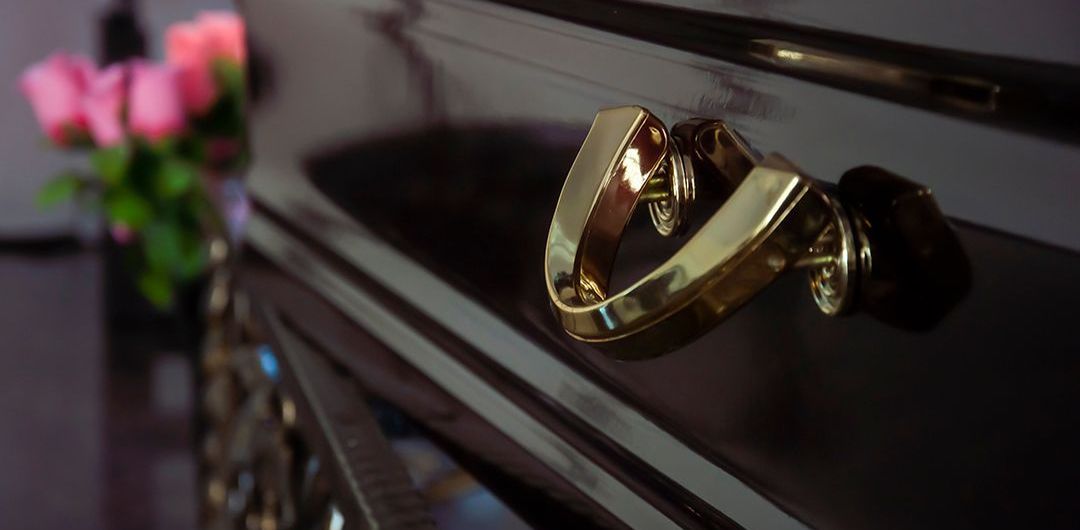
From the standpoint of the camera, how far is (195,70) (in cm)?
84

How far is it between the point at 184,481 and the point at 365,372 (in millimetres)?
890

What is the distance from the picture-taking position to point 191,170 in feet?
2.93

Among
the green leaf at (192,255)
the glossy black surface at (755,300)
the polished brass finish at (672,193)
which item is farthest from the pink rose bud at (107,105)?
the polished brass finish at (672,193)

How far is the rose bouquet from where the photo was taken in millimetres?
845

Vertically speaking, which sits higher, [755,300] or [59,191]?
[755,300]

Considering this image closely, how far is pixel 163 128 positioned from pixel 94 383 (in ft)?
1.98

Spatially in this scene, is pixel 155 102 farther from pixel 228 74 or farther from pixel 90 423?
pixel 90 423

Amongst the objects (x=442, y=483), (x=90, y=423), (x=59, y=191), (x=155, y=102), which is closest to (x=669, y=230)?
(x=442, y=483)

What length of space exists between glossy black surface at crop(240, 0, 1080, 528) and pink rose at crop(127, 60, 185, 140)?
519 millimetres

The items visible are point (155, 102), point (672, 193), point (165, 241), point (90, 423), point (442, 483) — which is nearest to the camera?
point (672, 193)

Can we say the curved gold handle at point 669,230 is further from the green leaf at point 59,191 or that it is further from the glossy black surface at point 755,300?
the green leaf at point 59,191

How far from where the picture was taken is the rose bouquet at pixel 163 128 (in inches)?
33.3

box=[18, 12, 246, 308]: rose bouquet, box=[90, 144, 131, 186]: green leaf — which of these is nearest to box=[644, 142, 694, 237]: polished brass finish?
box=[18, 12, 246, 308]: rose bouquet

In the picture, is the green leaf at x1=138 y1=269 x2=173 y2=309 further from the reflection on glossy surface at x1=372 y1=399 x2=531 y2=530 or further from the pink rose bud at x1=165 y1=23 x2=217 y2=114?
the reflection on glossy surface at x1=372 y1=399 x2=531 y2=530
